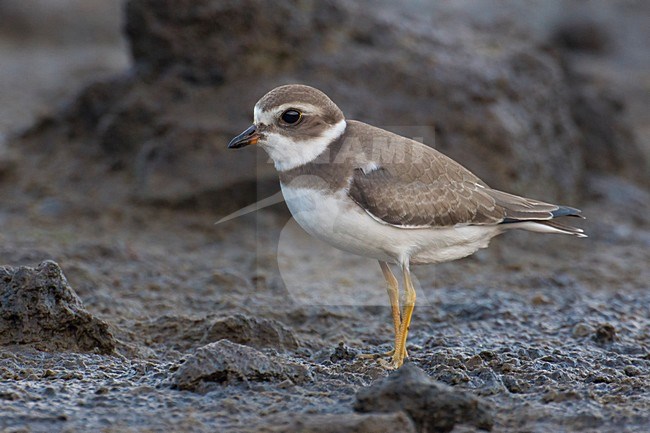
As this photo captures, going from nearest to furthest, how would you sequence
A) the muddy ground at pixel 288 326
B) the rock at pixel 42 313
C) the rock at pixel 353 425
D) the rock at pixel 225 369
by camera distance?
the rock at pixel 353 425 < the muddy ground at pixel 288 326 < the rock at pixel 225 369 < the rock at pixel 42 313

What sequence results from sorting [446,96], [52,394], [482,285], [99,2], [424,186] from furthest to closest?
[99,2]
[446,96]
[482,285]
[424,186]
[52,394]

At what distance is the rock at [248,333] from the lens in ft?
22.4

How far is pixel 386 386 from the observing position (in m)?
5.18

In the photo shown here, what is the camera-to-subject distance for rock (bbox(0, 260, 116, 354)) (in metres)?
6.30

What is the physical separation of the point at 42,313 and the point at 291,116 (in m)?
2.09

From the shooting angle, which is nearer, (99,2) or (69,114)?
(69,114)

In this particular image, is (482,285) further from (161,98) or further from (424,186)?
(161,98)

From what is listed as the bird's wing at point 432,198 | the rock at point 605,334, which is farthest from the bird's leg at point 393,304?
the rock at point 605,334

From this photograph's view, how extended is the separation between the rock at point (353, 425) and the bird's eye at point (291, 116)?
2.30m

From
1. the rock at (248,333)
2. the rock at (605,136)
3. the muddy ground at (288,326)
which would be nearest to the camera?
the muddy ground at (288,326)

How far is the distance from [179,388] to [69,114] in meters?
6.60

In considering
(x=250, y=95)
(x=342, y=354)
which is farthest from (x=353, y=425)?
(x=250, y=95)

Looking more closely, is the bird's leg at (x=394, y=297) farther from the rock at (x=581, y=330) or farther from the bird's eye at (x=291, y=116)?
the rock at (x=581, y=330)

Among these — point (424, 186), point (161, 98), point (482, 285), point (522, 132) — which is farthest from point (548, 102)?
point (424, 186)
